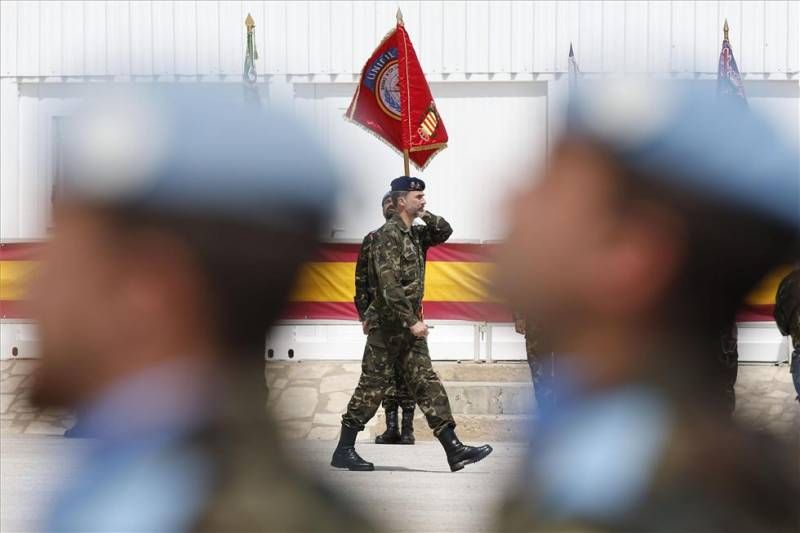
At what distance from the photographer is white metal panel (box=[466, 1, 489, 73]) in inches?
493

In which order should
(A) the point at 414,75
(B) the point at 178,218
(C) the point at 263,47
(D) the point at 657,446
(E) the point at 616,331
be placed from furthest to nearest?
(C) the point at 263,47, (A) the point at 414,75, (D) the point at 657,446, (E) the point at 616,331, (B) the point at 178,218

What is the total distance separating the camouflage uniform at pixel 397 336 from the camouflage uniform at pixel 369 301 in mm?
66

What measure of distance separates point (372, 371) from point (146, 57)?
5.99 m

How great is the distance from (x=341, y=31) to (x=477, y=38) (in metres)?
1.23

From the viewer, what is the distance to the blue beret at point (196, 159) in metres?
2.02

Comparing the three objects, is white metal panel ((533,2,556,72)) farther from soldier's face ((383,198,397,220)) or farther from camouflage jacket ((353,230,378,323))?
soldier's face ((383,198,397,220))

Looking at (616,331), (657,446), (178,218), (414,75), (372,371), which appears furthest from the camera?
(414,75)

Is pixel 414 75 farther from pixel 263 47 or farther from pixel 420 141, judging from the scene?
pixel 263 47

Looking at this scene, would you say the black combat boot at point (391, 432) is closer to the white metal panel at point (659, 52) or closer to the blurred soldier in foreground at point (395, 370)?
the blurred soldier in foreground at point (395, 370)

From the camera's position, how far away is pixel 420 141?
9.73 metres

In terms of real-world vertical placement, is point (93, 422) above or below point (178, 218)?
below

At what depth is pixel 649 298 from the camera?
228 centimetres

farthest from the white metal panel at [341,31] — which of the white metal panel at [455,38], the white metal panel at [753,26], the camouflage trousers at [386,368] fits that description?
the camouflage trousers at [386,368]

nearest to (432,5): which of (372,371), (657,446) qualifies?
(372,371)
